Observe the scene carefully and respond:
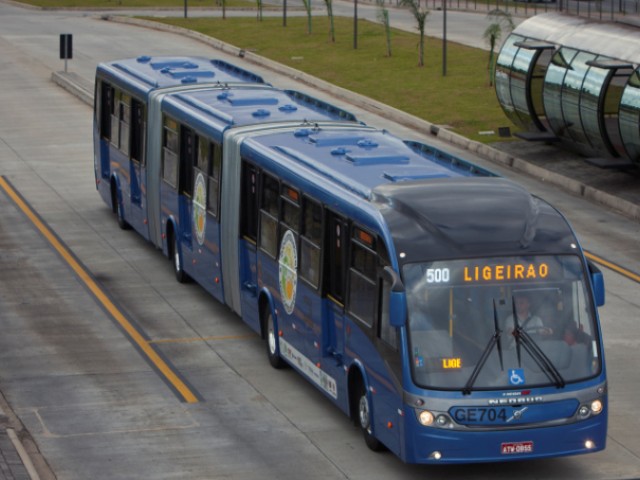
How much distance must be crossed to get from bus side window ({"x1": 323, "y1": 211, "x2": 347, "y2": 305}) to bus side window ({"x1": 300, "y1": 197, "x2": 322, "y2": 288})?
23 centimetres

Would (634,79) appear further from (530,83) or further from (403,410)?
(403,410)

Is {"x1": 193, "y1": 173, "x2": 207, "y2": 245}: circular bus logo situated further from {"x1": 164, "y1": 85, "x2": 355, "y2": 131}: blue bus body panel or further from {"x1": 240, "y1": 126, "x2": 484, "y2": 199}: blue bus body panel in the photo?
{"x1": 240, "y1": 126, "x2": 484, "y2": 199}: blue bus body panel

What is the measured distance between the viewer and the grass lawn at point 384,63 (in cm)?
4188

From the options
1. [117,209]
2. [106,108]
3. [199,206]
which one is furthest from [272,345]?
[106,108]

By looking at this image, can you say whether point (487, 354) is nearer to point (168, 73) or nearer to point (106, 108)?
point (168, 73)

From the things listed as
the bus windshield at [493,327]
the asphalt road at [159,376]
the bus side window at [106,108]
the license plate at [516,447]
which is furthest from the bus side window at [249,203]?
the bus side window at [106,108]

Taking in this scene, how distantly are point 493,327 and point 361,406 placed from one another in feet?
7.08

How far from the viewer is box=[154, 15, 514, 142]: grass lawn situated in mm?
41875

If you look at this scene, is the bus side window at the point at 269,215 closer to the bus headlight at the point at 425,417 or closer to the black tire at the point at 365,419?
the black tire at the point at 365,419

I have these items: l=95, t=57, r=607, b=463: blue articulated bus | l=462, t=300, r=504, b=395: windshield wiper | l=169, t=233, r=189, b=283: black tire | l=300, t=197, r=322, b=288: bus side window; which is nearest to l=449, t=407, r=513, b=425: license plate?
l=95, t=57, r=607, b=463: blue articulated bus

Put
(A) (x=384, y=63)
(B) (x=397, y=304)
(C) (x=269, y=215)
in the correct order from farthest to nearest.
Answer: (A) (x=384, y=63), (C) (x=269, y=215), (B) (x=397, y=304)

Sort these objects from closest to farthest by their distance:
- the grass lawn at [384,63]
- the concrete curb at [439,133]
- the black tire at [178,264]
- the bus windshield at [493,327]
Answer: the bus windshield at [493,327] < the black tire at [178,264] < the concrete curb at [439,133] < the grass lawn at [384,63]

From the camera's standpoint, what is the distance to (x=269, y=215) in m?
20.0

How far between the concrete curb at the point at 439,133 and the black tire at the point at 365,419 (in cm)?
1436
